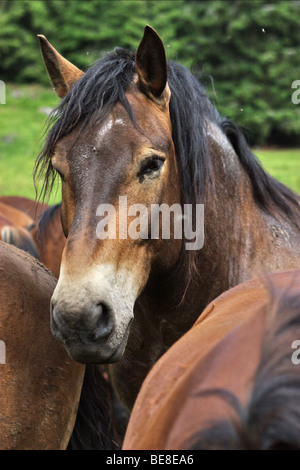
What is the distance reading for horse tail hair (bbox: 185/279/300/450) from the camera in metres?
1.07

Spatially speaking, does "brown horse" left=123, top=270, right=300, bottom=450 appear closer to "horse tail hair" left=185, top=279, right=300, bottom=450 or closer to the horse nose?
"horse tail hair" left=185, top=279, right=300, bottom=450

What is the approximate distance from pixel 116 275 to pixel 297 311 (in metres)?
0.83

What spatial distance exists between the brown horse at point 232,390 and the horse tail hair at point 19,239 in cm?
333

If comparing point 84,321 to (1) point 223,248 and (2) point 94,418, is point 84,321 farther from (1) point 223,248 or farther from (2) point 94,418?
(1) point 223,248

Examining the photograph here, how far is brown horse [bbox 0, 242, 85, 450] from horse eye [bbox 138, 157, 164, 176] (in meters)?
0.59

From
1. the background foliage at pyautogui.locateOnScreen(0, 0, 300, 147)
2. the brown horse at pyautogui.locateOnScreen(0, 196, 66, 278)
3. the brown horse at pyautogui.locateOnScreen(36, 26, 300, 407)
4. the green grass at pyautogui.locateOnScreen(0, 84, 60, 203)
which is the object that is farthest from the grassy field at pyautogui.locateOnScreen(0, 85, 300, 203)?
the brown horse at pyautogui.locateOnScreen(36, 26, 300, 407)

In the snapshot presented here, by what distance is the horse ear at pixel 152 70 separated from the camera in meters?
2.30

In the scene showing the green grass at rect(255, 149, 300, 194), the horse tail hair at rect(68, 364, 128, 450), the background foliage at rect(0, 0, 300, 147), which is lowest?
the horse tail hair at rect(68, 364, 128, 450)

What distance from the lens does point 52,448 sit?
2.16 metres

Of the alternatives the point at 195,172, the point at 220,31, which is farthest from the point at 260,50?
the point at 195,172

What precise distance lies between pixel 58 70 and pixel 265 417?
1.95 m

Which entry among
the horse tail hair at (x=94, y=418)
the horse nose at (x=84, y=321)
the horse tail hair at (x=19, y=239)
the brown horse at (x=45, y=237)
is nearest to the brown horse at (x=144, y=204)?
the horse nose at (x=84, y=321)

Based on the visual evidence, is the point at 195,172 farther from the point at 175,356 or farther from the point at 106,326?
the point at 175,356

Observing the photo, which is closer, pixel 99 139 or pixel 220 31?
pixel 99 139
